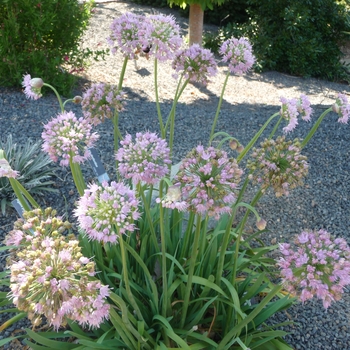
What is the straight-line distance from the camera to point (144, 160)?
5.02 feet

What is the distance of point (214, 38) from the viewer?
8.73m

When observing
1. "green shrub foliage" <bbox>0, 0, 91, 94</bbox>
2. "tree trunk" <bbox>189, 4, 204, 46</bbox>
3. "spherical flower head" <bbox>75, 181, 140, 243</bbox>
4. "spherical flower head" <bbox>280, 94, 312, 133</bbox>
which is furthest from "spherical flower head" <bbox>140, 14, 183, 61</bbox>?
"tree trunk" <bbox>189, 4, 204, 46</bbox>

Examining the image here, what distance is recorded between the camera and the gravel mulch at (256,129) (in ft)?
8.95

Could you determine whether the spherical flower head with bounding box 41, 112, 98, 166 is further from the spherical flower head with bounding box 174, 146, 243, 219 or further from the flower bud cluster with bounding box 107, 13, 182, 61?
the flower bud cluster with bounding box 107, 13, 182, 61

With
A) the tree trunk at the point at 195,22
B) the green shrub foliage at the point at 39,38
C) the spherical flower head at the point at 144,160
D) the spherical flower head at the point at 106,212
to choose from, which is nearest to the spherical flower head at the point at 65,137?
the spherical flower head at the point at 144,160

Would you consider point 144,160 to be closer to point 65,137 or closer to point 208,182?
point 208,182

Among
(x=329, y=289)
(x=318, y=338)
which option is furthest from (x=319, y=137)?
(x=329, y=289)

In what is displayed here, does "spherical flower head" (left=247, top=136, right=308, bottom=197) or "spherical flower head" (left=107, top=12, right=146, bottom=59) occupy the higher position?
"spherical flower head" (left=107, top=12, right=146, bottom=59)

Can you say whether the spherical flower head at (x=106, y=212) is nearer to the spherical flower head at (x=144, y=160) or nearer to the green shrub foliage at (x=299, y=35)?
the spherical flower head at (x=144, y=160)

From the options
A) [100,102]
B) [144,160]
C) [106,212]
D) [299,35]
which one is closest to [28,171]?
[100,102]

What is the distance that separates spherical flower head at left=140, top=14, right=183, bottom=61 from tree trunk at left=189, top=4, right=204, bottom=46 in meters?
4.75

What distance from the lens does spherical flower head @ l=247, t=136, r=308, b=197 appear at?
1.71 m

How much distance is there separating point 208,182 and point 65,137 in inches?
23.7

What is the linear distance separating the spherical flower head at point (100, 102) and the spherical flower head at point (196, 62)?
399 millimetres
